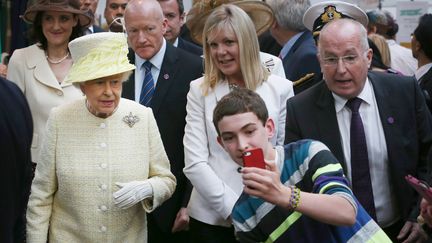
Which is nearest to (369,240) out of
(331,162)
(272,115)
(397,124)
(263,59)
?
(331,162)

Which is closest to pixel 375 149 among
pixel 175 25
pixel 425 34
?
pixel 175 25

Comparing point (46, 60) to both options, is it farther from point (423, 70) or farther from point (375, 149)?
point (423, 70)

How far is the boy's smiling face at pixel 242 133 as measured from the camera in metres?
Answer: 3.69

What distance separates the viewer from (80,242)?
16.0ft

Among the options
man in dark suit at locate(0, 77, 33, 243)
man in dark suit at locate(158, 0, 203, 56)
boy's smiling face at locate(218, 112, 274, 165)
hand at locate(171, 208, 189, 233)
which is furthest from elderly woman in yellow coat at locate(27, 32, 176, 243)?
man in dark suit at locate(158, 0, 203, 56)

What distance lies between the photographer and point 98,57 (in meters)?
4.84

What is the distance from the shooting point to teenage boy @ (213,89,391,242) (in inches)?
140

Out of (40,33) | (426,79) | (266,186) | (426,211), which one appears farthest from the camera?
(426,79)

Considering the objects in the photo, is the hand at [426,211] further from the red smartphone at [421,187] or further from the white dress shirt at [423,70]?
the white dress shirt at [423,70]

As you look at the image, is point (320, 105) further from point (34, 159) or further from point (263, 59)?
point (34, 159)

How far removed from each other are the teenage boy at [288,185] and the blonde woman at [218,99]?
1.47 m

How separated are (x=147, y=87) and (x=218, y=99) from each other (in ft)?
2.47

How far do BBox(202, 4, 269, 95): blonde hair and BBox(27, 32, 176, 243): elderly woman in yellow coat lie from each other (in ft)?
2.49

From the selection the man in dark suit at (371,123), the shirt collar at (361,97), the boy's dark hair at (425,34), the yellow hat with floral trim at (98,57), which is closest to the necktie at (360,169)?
the man in dark suit at (371,123)
